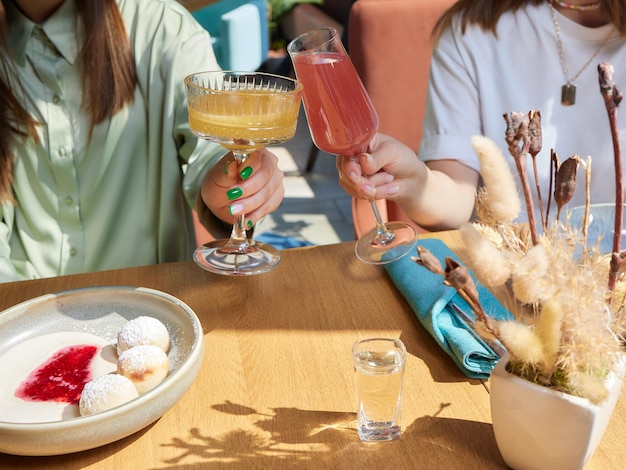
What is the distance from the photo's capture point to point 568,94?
1643mm

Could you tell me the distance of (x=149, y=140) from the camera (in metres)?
1.59

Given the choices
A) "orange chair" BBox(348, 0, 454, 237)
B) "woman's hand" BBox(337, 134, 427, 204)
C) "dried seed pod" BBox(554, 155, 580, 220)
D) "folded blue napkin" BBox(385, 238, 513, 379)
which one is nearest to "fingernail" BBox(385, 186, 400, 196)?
"woman's hand" BBox(337, 134, 427, 204)

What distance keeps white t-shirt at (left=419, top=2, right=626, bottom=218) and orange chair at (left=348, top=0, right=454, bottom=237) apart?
454mm

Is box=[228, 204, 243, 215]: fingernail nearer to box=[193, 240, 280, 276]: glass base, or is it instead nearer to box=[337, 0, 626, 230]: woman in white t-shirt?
box=[193, 240, 280, 276]: glass base

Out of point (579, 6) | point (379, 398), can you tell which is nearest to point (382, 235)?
point (379, 398)

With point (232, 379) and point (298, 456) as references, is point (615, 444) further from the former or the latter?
point (232, 379)

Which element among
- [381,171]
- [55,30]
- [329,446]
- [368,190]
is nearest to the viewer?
[329,446]

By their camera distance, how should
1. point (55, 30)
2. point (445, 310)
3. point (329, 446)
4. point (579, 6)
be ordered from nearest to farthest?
point (329, 446) → point (445, 310) → point (55, 30) → point (579, 6)

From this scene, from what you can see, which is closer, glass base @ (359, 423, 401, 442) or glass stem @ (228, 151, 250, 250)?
glass base @ (359, 423, 401, 442)

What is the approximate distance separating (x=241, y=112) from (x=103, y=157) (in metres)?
0.57

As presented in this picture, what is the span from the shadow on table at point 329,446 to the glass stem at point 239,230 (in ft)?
1.49

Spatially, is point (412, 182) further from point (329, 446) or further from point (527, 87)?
point (329, 446)

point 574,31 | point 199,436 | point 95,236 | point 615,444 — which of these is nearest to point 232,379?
point 199,436

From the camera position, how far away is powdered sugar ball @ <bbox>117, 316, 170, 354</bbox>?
3.09ft
